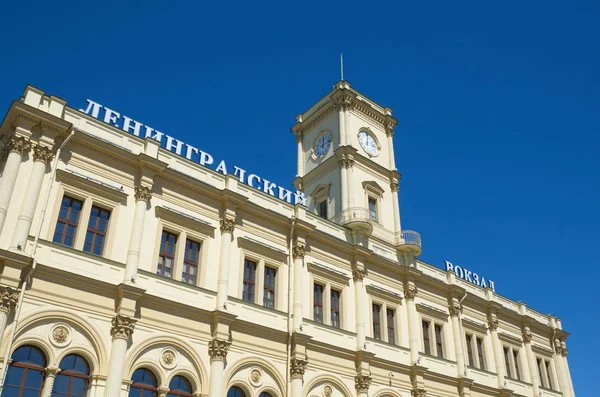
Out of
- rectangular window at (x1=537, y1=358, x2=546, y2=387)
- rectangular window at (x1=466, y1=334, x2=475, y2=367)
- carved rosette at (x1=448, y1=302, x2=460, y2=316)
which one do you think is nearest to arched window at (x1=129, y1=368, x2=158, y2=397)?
carved rosette at (x1=448, y1=302, x2=460, y2=316)

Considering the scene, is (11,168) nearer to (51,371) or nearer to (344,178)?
(51,371)

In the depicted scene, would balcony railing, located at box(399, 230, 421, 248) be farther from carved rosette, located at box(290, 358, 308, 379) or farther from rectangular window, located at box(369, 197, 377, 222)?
carved rosette, located at box(290, 358, 308, 379)

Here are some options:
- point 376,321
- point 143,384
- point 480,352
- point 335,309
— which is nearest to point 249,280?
point 335,309

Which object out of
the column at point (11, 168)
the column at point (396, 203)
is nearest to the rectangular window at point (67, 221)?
the column at point (11, 168)

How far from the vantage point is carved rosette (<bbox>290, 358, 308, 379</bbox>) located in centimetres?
2906

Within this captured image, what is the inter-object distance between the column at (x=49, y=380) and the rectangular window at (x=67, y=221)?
17.2ft

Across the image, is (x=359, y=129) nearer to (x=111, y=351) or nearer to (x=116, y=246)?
(x=116, y=246)

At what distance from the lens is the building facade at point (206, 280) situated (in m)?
23.2

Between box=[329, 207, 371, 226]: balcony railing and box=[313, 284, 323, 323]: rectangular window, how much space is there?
17.1ft

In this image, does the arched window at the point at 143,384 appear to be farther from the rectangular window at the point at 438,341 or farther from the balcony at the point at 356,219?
the rectangular window at the point at 438,341

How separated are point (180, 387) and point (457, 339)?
68.1ft

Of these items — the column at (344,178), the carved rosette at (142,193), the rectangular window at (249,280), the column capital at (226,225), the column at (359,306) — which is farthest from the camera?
the column at (344,178)

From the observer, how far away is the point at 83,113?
26922 millimetres

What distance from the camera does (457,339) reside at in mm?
38812
